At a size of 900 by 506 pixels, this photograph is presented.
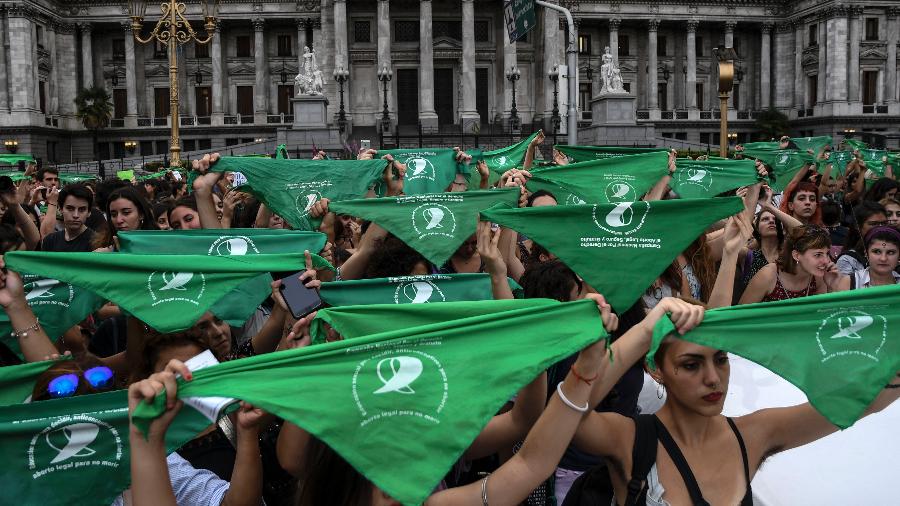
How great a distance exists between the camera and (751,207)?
6.11 meters

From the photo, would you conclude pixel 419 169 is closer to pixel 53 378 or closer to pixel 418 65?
pixel 53 378

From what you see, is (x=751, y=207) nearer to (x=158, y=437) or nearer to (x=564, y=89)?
(x=158, y=437)

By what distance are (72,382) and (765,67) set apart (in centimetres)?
6709

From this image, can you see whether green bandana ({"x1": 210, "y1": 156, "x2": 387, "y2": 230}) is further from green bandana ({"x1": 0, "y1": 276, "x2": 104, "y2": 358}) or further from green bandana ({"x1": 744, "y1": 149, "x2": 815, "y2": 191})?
green bandana ({"x1": 744, "y1": 149, "x2": 815, "y2": 191})

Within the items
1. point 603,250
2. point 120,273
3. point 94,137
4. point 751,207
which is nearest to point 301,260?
point 120,273

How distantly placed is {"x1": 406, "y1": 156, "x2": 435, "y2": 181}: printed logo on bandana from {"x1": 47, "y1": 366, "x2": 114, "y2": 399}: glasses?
6479mm

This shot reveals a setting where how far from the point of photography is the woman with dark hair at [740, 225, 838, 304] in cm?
624

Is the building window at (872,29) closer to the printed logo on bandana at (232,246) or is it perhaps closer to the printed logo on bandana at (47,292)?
the printed logo on bandana at (232,246)

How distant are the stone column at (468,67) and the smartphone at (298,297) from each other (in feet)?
157

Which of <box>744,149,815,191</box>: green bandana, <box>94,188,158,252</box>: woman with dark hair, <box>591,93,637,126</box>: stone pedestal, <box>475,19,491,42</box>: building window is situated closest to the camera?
<box>94,188,158,252</box>: woman with dark hair

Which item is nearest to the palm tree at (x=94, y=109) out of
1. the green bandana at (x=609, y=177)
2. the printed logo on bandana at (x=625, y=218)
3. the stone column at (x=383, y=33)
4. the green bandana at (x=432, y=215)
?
the stone column at (x=383, y=33)

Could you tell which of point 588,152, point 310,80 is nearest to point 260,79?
point 310,80

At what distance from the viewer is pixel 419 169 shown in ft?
32.5

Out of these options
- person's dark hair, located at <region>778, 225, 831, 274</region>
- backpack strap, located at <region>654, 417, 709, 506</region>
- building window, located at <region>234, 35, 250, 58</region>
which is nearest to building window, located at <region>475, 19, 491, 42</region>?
building window, located at <region>234, 35, 250, 58</region>
